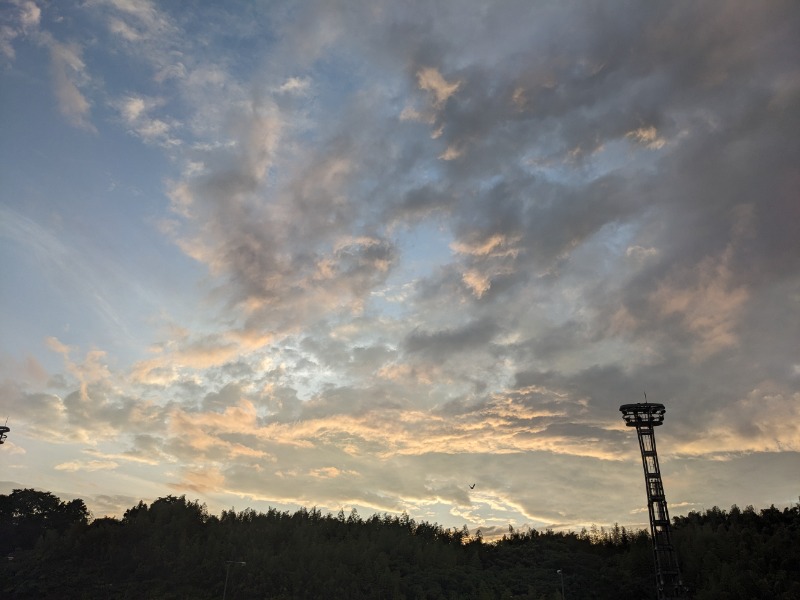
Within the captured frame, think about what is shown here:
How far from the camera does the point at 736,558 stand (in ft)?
263

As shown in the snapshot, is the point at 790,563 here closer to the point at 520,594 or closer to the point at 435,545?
the point at 520,594

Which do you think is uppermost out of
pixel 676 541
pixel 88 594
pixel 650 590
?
pixel 676 541

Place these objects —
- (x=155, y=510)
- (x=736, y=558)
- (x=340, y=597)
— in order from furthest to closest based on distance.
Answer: (x=155, y=510) → (x=340, y=597) → (x=736, y=558)

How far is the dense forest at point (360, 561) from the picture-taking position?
82812 mm

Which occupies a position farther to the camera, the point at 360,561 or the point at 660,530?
the point at 360,561

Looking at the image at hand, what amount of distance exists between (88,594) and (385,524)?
58.0 meters

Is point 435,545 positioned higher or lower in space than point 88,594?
higher

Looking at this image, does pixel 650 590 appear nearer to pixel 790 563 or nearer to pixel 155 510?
pixel 790 563

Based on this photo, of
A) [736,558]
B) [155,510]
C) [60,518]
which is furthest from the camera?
[60,518]

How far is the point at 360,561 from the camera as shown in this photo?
98.4 meters

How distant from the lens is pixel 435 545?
11369 centimetres

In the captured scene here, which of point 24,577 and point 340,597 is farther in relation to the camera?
point 24,577

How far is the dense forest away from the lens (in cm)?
8281

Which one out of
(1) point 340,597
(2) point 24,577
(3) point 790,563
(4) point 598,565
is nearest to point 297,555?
(1) point 340,597
